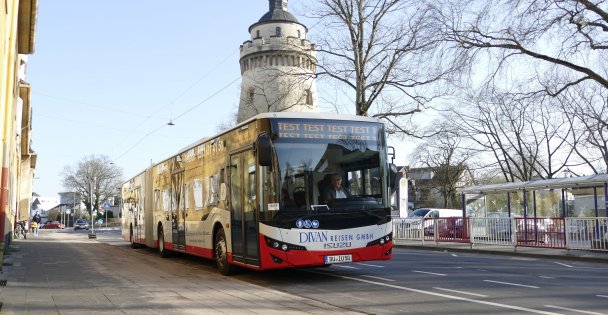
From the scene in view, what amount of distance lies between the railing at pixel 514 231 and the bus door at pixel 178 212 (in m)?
11.8

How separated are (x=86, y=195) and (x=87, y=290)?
285 ft

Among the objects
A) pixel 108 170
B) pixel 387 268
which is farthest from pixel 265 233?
pixel 108 170

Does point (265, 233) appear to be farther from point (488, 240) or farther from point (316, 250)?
point (488, 240)

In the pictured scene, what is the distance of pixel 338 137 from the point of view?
35.9 feet

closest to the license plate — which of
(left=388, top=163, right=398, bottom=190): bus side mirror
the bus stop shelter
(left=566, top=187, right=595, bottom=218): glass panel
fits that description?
(left=388, top=163, right=398, bottom=190): bus side mirror

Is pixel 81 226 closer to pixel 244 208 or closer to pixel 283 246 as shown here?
pixel 244 208

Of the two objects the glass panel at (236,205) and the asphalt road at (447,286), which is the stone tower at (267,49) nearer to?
the asphalt road at (447,286)

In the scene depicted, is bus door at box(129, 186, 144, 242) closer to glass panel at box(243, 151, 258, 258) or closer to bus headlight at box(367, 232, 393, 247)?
glass panel at box(243, 151, 258, 258)

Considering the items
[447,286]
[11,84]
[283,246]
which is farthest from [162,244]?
[447,286]

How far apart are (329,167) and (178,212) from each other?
7.11 metres

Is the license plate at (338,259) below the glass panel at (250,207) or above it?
below

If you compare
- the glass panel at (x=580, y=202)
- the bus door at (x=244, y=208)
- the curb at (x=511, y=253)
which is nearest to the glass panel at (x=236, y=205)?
the bus door at (x=244, y=208)

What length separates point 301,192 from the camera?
10359mm

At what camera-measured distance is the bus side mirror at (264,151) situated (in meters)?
10.0
